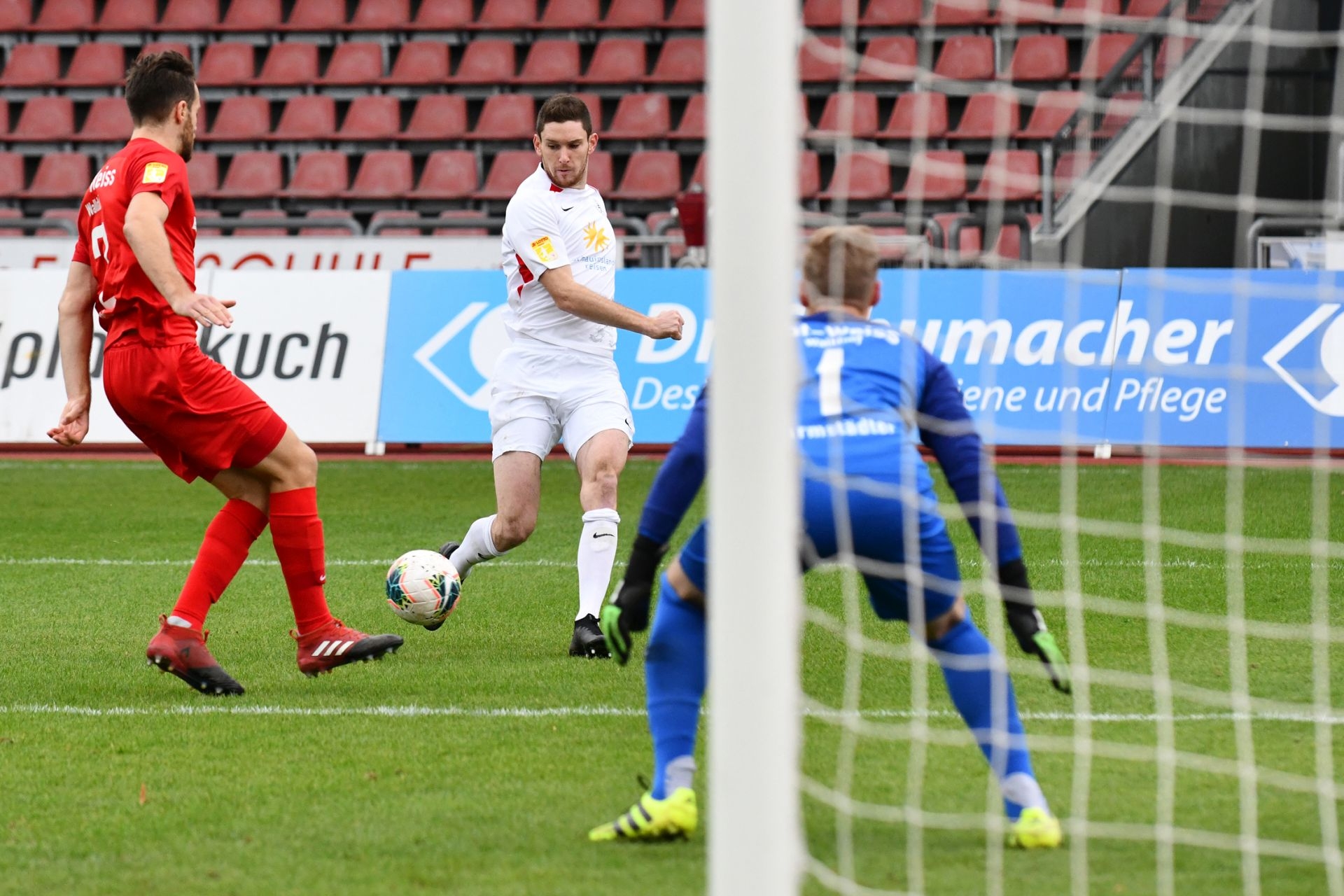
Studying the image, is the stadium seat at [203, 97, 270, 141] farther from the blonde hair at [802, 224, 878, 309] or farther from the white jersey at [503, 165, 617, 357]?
the blonde hair at [802, 224, 878, 309]

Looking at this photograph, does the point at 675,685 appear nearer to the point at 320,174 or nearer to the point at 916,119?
the point at 916,119

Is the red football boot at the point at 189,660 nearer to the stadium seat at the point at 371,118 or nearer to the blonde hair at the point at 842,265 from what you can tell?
the blonde hair at the point at 842,265

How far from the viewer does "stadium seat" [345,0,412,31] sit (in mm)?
18328

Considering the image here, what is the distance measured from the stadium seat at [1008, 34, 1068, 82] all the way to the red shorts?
Answer: 1189cm

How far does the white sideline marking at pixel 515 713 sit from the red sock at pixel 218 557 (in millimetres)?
314

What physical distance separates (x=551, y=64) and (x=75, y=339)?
12689mm

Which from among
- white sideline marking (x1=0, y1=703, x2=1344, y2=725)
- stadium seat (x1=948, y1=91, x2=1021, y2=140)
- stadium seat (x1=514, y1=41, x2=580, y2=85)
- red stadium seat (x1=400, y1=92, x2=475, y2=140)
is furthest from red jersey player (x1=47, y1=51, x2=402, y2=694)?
stadium seat (x1=514, y1=41, x2=580, y2=85)

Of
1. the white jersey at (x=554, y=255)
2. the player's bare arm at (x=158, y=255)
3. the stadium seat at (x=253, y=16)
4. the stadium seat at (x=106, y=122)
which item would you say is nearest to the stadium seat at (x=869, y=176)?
the stadium seat at (x=253, y=16)

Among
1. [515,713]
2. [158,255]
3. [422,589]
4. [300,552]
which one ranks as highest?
[158,255]

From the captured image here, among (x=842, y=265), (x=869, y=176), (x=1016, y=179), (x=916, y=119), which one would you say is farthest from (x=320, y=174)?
(x=842, y=265)

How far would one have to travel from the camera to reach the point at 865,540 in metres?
3.68

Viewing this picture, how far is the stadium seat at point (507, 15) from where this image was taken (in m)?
18.1

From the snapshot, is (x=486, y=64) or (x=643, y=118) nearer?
(x=643, y=118)

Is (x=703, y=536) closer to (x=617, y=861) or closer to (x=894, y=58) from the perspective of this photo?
(x=617, y=861)
